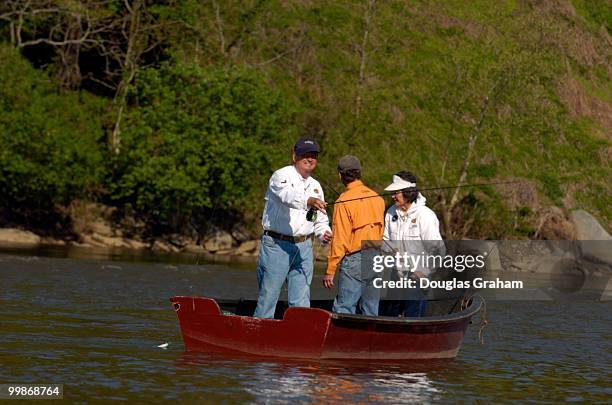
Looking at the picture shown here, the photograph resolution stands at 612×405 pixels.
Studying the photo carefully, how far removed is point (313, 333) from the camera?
1335 cm

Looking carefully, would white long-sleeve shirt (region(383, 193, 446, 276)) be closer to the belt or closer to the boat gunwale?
the boat gunwale

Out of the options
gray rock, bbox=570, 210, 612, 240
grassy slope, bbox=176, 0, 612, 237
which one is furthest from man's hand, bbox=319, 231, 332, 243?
gray rock, bbox=570, 210, 612, 240

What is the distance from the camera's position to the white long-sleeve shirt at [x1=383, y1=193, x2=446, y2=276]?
46.4ft

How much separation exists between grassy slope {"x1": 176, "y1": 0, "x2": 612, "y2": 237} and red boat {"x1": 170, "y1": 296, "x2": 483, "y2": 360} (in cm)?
2862

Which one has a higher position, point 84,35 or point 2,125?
point 84,35

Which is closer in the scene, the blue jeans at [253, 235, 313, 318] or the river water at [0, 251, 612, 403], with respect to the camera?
the river water at [0, 251, 612, 403]

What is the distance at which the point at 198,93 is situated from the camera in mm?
41250

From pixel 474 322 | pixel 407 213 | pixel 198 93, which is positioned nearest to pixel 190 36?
pixel 198 93

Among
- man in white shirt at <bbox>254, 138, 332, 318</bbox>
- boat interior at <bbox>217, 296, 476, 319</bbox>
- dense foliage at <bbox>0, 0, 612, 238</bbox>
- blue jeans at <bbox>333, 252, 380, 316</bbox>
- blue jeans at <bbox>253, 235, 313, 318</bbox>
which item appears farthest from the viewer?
dense foliage at <bbox>0, 0, 612, 238</bbox>

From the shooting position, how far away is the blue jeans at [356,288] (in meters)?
13.7

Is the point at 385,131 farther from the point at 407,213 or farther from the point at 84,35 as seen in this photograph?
the point at 407,213

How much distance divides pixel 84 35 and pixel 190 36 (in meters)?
4.53

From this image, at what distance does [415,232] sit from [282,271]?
1.79m

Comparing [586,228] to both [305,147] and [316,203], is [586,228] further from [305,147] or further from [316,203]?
[316,203]
